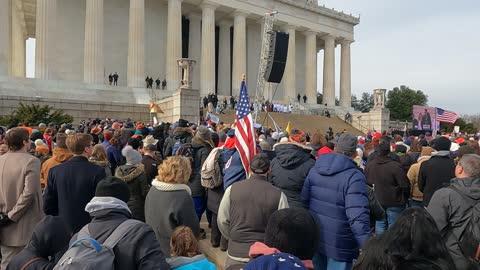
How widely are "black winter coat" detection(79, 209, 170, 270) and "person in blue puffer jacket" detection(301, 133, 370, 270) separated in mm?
1910

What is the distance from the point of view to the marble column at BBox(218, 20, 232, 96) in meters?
Result: 43.0

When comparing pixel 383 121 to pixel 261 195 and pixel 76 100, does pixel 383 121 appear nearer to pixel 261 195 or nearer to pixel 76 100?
pixel 76 100

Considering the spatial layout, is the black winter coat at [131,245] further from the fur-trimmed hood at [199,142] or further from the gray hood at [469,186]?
the fur-trimmed hood at [199,142]

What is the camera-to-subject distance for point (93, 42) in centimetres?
3189

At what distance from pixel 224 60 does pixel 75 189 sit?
40.0m

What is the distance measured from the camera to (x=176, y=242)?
9.55ft

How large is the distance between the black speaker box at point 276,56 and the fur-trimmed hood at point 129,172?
70.5 ft

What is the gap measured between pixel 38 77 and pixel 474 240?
1236 inches

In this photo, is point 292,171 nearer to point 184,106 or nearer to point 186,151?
point 186,151

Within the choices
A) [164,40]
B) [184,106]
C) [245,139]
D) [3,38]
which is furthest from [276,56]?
[245,139]

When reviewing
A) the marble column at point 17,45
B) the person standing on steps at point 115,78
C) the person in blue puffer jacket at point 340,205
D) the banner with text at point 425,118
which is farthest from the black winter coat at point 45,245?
the marble column at point 17,45

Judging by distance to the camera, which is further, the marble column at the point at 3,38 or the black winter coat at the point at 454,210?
the marble column at the point at 3,38

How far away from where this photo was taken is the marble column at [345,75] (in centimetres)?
4869

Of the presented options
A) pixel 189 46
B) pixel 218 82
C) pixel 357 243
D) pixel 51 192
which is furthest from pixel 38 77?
pixel 357 243
